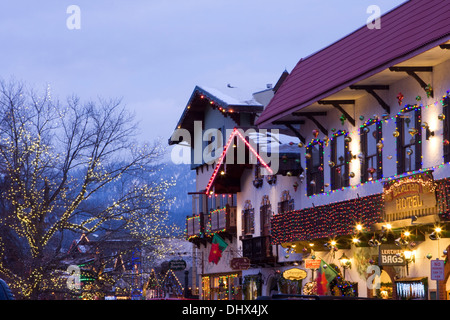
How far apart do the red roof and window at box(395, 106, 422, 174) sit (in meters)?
1.49

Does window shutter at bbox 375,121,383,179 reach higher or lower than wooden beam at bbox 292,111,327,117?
lower

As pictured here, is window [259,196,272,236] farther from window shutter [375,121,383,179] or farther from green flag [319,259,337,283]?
window shutter [375,121,383,179]

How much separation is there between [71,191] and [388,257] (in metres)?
18.5

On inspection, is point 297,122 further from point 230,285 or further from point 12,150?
point 230,285

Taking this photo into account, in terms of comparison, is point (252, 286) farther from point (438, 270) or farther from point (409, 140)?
point (438, 270)

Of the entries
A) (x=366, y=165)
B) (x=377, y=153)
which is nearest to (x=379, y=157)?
(x=377, y=153)

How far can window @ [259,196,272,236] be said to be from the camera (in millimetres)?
39031

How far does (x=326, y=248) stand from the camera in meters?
30.5

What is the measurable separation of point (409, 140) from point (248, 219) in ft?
60.0

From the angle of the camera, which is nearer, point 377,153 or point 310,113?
point 377,153

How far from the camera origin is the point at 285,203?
37.0 metres

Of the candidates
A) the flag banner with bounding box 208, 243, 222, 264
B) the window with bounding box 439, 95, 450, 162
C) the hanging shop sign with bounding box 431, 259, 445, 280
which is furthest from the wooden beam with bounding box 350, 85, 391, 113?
the flag banner with bounding box 208, 243, 222, 264
